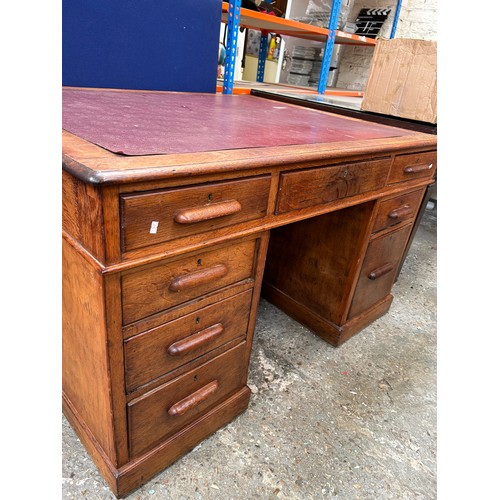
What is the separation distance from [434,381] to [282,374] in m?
0.59

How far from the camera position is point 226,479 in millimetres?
973

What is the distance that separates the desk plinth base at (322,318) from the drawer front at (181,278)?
75cm

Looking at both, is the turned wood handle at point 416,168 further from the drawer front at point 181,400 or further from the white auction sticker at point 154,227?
the white auction sticker at point 154,227

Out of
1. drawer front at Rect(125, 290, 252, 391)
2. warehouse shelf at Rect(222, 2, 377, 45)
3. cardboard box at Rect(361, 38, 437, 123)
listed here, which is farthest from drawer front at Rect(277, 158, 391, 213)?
warehouse shelf at Rect(222, 2, 377, 45)

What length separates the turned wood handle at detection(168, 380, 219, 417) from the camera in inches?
35.6

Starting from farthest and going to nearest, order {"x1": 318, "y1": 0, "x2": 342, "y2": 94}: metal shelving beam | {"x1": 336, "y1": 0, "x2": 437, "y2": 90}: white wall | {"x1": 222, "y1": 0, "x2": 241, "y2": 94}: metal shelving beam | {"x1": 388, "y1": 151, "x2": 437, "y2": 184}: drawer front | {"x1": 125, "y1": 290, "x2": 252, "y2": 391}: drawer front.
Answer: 1. {"x1": 336, "y1": 0, "x2": 437, "y2": 90}: white wall
2. {"x1": 318, "y1": 0, "x2": 342, "y2": 94}: metal shelving beam
3. {"x1": 222, "y1": 0, "x2": 241, "y2": 94}: metal shelving beam
4. {"x1": 388, "y1": 151, "x2": 437, "y2": 184}: drawer front
5. {"x1": 125, "y1": 290, "x2": 252, "y2": 391}: drawer front

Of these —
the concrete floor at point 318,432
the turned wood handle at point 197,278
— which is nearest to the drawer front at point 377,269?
the concrete floor at point 318,432

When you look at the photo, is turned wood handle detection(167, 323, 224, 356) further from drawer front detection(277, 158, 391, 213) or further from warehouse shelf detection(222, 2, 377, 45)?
warehouse shelf detection(222, 2, 377, 45)

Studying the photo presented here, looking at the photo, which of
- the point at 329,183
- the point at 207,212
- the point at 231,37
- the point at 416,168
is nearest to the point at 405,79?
the point at 416,168

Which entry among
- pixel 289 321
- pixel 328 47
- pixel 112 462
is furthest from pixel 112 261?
pixel 328 47

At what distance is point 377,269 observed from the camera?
1.49 m

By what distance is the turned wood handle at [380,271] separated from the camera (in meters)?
1.46

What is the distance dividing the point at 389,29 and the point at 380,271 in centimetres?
295

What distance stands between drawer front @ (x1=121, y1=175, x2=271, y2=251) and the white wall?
3416 millimetres
